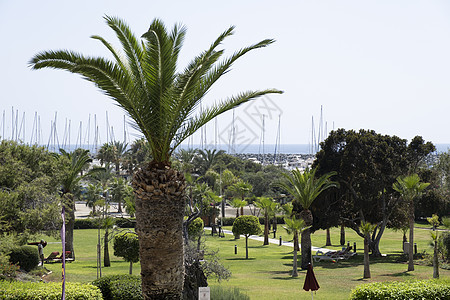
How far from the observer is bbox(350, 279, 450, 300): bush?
49.9 ft

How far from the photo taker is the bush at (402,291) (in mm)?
15195

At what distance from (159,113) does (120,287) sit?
770 centimetres

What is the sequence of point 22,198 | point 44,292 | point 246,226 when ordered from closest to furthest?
point 44,292 → point 22,198 → point 246,226

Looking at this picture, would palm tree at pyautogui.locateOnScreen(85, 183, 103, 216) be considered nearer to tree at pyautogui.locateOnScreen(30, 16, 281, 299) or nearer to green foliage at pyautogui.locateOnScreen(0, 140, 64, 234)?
green foliage at pyautogui.locateOnScreen(0, 140, 64, 234)

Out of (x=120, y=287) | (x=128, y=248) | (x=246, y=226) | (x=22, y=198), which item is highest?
(x=22, y=198)

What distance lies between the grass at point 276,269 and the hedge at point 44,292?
7.39 metres

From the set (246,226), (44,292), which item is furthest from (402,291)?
(246,226)

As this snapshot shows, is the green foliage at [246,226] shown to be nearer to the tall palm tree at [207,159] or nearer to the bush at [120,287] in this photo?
the bush at [120,287]

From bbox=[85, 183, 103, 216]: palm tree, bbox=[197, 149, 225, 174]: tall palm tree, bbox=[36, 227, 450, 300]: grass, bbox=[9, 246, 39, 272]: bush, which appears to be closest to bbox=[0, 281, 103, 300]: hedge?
bbox=[36, 227, 450, 300]: grass

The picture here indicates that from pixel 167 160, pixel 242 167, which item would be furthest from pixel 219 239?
pixel 242 167

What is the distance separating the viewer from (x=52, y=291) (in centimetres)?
1485

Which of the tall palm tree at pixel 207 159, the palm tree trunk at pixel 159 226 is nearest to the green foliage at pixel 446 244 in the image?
the palm tree trunk at pixel 159 226

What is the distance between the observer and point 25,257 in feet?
81.6

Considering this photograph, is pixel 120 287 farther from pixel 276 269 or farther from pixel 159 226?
pixel 276 269
